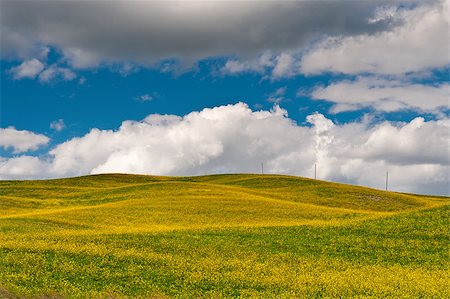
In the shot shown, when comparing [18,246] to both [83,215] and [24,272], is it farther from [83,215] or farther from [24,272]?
[83,215]

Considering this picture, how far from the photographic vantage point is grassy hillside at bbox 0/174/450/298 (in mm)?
27391

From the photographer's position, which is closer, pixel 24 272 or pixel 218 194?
pixel 24 272

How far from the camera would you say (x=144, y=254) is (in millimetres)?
34781

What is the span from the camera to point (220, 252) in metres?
37.6

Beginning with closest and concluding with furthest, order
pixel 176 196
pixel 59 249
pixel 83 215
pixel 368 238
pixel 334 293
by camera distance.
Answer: pixel 334 293
pixel 59 249
pixel 368 238
pixel 83 215
pixel 176 196

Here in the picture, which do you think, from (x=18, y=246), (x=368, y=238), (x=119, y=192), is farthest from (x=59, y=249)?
(x=119, y=192)

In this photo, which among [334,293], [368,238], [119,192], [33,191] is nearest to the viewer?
[334,293]

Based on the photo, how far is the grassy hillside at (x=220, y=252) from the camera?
27.4 m

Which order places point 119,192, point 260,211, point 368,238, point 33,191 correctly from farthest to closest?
1. point 33,191
2. point 119,192
3. point 260,211
4. point 368,238

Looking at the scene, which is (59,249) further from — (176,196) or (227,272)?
Result: (176,196)

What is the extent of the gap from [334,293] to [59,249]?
1930cm

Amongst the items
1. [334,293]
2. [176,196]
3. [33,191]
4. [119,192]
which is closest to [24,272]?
[334,293]

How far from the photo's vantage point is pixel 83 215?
5791 cm

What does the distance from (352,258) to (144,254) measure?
53.0 feet
